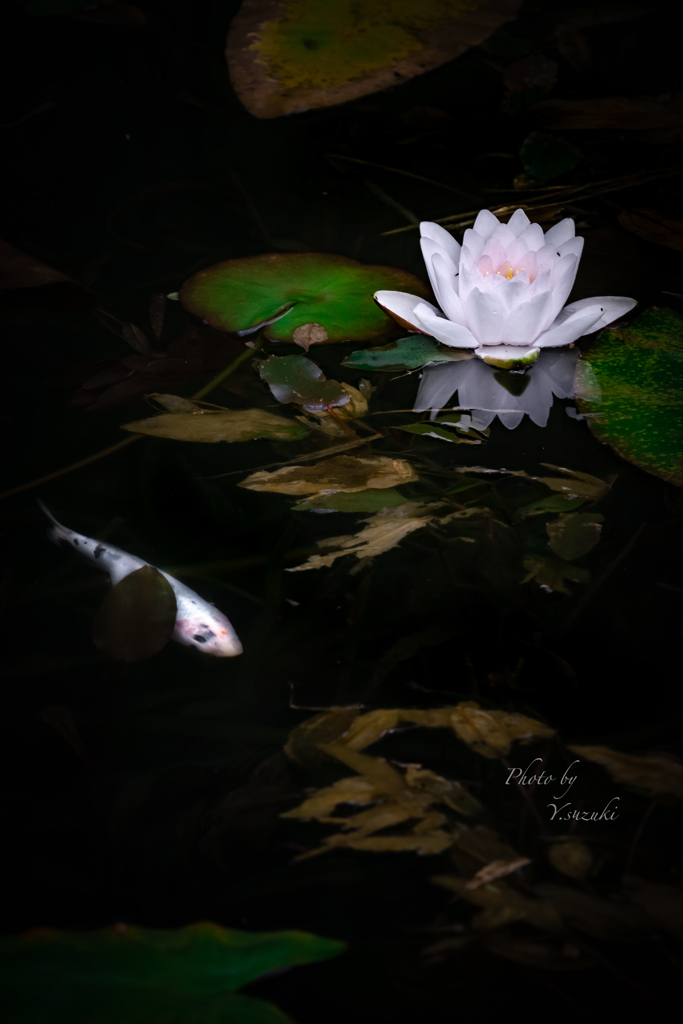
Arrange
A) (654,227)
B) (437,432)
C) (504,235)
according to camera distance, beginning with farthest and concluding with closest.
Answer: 1. (654,227)
2. (504,235)
3. (437,432)

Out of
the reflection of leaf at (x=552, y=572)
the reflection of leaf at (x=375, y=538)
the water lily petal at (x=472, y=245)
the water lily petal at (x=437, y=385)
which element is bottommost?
the reflection of leaf at (x=552, y=572)

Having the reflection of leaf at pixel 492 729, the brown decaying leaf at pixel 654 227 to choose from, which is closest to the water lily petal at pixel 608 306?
the brown decaying leaf at pixel 654 227

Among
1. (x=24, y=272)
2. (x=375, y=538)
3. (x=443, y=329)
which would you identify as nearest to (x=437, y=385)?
(x=443, y=329)

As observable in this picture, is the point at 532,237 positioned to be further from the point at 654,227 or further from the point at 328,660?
the point at 328,660

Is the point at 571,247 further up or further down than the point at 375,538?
further up

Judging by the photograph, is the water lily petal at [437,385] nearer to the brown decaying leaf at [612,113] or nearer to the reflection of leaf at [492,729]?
the reflection of leaf at [492,729]

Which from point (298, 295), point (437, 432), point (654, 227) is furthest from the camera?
point (654, 227)
